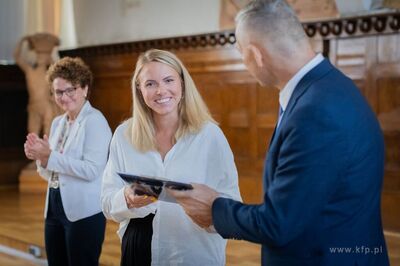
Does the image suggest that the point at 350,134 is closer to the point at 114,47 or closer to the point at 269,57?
the point at 269,57

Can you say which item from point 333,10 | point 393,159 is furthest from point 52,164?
point 333,10

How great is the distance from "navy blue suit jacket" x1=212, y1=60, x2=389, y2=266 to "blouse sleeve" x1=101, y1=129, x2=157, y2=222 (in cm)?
72

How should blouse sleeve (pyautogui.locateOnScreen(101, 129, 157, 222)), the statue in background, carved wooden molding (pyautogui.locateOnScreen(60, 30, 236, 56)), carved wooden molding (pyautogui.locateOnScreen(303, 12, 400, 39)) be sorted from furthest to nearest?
the statue in background → carved wooden molding (pyautogui.locateOnScreen(60, 30, 236, 56)) → carved wooden molding (pyautogui.locateOnScreen(303, 12, 400, 39)) → blouse sleeve (pyautogui.locateOnScreen(101, 129, 157, 222))

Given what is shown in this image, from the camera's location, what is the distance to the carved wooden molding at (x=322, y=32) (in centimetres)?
607

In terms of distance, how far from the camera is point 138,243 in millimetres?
2574

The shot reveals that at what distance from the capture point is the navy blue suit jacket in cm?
170

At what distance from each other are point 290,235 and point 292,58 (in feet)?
1.65

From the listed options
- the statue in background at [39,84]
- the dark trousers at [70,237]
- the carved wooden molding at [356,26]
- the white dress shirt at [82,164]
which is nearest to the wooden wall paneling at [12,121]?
the statue in background at [39,84]

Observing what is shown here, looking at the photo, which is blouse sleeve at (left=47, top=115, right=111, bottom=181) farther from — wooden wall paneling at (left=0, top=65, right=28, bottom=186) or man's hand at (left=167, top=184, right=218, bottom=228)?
wooden wall paneling at (left=0, top=65, right=28, bottom=186)

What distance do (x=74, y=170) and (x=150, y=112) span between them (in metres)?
0.86

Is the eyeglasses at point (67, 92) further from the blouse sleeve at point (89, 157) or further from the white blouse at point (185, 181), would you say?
the white blouse at point (185, 181)

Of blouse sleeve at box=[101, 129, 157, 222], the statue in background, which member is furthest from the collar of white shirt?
the statue in background

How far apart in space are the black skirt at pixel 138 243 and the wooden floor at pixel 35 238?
8.38ft

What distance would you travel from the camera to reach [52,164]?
136 inches
